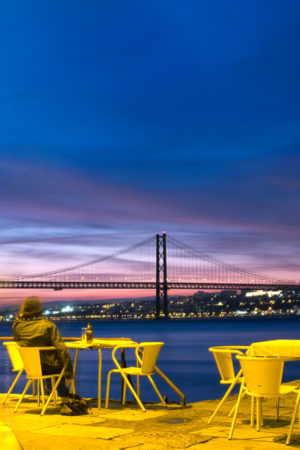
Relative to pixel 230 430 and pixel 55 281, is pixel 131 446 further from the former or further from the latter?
pixel 55 281

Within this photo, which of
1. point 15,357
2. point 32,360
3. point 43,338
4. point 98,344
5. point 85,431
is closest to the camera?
Answer: point 85,431

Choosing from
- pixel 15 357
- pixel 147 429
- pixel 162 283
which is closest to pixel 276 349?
pixel 147 429

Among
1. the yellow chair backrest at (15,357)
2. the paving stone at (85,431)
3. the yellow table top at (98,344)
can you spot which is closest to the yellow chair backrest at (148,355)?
the yellow table top at (98,344)

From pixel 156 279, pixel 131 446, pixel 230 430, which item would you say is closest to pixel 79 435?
pixel 131 446

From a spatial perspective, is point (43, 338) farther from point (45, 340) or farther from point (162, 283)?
point (162, 283)

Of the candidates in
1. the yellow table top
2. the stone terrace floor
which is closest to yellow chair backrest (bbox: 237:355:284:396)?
the stone terrace floor

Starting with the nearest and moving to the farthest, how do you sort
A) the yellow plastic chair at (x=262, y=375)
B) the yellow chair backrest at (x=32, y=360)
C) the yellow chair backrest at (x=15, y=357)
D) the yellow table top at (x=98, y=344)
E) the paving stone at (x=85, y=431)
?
the yellow plastic chair at (x=262, y=375) < the paving stone at (x=85, y=431) < the yellow chair backrest at (x=32, y=360) < the yellow table top at (x=98, y=344) < the yellow chair backrest at (x=15, y=357)

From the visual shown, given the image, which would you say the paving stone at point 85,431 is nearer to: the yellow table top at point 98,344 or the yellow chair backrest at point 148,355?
the yellow chair backrest at point 148,355
